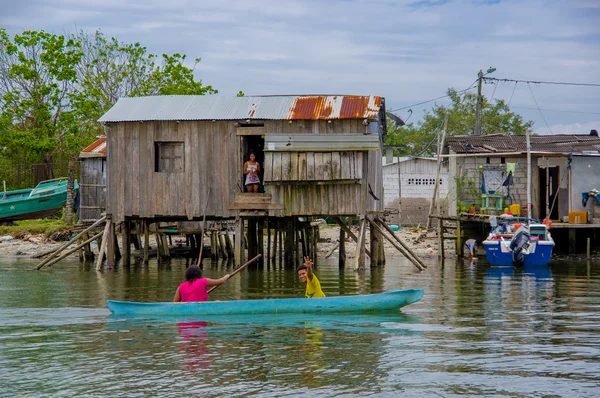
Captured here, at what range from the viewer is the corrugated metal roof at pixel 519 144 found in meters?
36.5

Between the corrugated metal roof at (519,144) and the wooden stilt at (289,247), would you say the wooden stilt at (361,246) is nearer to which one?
the wooden stilt at (289,247)

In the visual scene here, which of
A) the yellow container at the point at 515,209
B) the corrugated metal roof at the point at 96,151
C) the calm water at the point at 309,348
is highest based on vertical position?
the corrugated metal roof at the point at 96,151

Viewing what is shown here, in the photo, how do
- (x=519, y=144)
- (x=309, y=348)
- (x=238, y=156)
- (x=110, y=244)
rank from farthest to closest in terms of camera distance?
(x=519, y=144)
(x=110, y=244)
(x=238, y=156)
(x=309, y=348)

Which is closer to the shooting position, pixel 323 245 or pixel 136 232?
pixel 136 232

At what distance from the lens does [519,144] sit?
37.3m

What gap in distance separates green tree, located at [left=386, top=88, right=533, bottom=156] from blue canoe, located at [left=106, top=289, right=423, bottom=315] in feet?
144

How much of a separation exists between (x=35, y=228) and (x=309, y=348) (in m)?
30.0

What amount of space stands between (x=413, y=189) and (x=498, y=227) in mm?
13853

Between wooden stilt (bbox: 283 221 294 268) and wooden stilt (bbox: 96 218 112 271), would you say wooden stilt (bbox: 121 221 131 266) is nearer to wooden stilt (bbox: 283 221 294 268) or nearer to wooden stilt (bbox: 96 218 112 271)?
wooden stilt (bbox: 96 218 112 271)

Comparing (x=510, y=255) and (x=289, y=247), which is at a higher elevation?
(x=289, y=247)

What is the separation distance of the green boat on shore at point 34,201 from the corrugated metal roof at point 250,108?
1522cm

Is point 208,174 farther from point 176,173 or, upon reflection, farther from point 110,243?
point 110,243

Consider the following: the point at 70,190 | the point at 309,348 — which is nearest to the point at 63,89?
the point at 70,190

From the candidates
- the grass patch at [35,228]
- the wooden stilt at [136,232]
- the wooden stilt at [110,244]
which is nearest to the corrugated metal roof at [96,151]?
the wooden stilt at [136,232]
